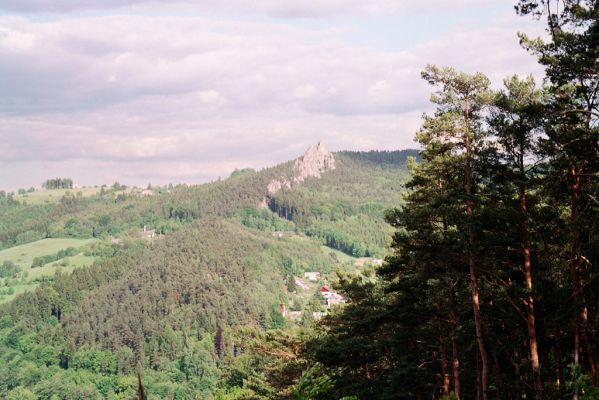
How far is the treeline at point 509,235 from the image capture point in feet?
66.9

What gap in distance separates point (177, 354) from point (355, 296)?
6639 inches

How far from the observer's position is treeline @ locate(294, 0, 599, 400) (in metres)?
20.4

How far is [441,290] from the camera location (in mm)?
26875

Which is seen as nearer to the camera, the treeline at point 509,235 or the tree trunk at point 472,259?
the treeline at point 509,235

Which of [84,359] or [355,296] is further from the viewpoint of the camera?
[84,359]

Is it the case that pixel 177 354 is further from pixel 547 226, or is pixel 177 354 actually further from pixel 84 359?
pixel 547 226

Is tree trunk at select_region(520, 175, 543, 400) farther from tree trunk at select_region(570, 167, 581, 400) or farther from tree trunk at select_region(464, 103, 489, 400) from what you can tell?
tree trunk at select_region(464, 103, 489, 400)

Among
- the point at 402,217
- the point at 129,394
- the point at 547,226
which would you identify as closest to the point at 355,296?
the point at 402,217

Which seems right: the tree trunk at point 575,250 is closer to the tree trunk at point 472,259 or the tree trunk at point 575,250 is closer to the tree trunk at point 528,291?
the tree trunk at point 528,291

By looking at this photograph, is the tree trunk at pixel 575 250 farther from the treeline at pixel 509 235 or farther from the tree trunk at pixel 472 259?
the tree trunk at pixel 472 259

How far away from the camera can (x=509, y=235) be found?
2406cm

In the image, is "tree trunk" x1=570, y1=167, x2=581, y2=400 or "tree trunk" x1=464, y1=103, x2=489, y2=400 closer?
"tree trunk" x1=570, y1=167, x2=581, y2=400

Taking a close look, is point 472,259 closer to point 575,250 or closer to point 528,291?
point 528,291

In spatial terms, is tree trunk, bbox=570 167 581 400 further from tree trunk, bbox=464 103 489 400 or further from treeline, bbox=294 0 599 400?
tree trunk, bbox=464 103 489 400
